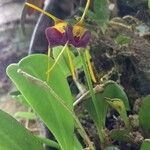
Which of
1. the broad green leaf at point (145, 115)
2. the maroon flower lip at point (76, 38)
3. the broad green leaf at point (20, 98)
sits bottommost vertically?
the broad green leaf at point (145, 115)

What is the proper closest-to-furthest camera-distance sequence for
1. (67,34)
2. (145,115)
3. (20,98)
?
(67,34), (145,115), (20,98)

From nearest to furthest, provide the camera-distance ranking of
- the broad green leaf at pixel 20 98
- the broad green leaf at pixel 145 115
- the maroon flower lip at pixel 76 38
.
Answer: the maroon flower lip at pixel 76 38
the broad green leaf at pixel 145 115
the broad green leaf at pixel 20 98

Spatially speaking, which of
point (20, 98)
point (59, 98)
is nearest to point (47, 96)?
point (59, 98)

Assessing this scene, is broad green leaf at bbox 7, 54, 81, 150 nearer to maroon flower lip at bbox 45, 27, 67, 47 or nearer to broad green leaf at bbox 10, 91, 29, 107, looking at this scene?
maroon flower lip at bbox 45, 27, 67, 47

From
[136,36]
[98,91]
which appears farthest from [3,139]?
[136,36]

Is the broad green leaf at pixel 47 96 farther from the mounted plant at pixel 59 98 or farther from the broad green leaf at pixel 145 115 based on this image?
the broad green leaf at pixel 145 115

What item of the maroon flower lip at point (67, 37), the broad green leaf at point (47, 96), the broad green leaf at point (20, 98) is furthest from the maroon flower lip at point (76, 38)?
the broad green leaf at point (20, 98)

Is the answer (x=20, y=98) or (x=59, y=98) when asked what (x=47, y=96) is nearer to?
(x=59, y=98)
